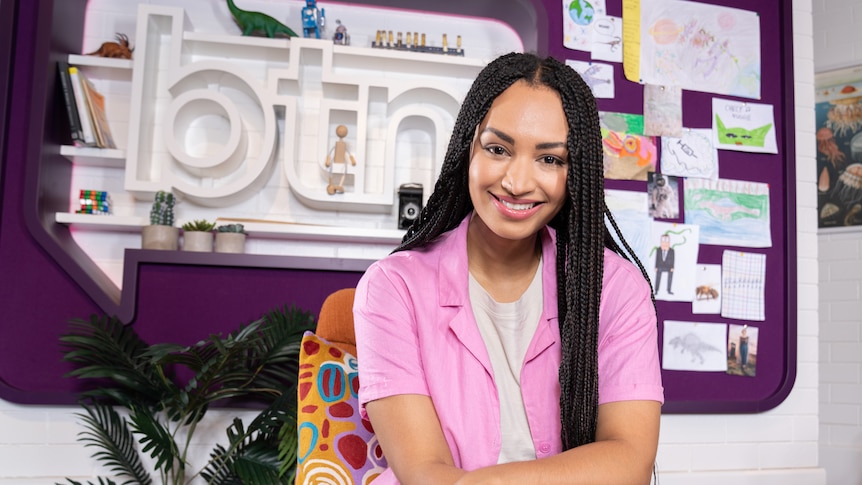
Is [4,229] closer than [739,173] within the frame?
Yes

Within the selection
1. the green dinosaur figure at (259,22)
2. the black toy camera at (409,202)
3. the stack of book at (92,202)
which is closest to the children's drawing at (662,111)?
the black toy camera at (409,202)

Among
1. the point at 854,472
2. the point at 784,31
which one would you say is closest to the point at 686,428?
the point at 854,472

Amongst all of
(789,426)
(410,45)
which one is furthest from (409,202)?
(789,426)

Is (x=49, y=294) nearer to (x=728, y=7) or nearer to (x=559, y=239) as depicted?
(x=559, y=239)

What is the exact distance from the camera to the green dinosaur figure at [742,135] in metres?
3.02

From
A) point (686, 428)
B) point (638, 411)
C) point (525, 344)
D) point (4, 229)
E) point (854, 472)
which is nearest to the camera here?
point (638, 411)

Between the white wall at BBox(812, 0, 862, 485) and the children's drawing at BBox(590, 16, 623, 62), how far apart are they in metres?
1.85

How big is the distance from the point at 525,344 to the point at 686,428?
1.88 meters

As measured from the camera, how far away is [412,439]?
3.83ft

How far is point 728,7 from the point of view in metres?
3.10

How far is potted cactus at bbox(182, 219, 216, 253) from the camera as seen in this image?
8.49 feet

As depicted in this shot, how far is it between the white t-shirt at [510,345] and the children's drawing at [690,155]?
1.73 m

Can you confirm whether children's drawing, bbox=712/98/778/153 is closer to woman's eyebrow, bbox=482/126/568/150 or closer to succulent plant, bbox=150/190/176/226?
woman's eyebrow, bbox=482/126/568/150

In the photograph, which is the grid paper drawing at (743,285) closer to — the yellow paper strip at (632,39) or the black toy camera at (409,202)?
the yellow paper strip at (632,39)
